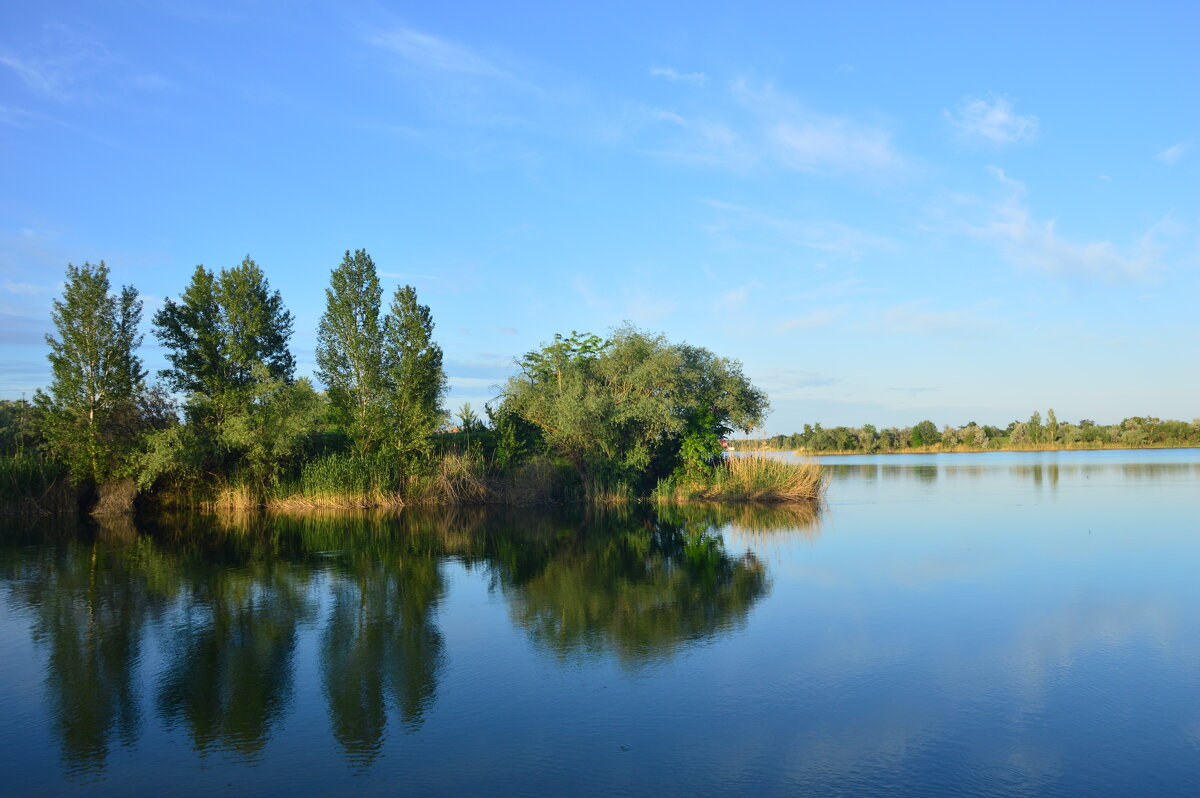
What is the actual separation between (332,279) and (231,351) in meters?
4.56

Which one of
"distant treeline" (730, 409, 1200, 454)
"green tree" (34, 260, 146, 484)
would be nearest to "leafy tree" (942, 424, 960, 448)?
"distant treeline" (730, 409, 1200, 454)

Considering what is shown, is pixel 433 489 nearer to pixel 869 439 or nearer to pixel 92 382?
pixel 92 382

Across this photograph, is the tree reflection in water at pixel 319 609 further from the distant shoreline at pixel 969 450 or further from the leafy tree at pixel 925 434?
the leafy tree at pixel 925 434

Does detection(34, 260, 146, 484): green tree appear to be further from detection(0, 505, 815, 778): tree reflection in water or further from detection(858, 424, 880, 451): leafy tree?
detection(858, 424, 880, 451): leafy tree

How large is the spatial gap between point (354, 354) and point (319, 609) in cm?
2050

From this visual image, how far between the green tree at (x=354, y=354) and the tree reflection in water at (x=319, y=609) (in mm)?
8943

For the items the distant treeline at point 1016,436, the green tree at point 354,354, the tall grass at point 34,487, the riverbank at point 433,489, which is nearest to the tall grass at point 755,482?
the riverbank at point 433,489

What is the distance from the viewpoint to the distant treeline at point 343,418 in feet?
85.5

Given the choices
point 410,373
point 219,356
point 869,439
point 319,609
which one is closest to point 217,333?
point 219,356

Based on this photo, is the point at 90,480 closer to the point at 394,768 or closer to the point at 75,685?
the point at 75,685

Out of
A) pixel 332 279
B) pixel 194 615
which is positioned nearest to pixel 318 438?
pixel 332 279

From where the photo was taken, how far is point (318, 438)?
3061cm

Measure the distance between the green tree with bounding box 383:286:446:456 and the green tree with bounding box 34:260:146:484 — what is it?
342 inches

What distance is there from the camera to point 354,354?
29.5 m
